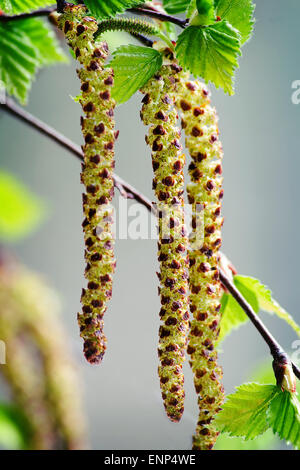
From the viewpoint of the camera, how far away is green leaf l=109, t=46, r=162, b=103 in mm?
287

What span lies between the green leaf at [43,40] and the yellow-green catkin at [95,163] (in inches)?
8.0

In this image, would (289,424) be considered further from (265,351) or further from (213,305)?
(265,351)

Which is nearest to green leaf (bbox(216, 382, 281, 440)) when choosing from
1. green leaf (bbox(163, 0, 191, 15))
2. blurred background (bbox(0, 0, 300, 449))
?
green leaf (bbox(163, 0, 191, 15))

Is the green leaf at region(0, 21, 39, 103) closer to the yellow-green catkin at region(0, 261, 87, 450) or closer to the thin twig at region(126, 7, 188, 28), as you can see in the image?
the thin twig at region(126, 7, 188, 28)

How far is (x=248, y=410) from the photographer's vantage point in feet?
1.08

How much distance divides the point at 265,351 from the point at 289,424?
1.28 m

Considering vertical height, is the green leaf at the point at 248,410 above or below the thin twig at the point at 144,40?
below

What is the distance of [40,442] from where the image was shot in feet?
2.58

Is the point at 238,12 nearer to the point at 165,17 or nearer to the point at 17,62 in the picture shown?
the point at 165,17

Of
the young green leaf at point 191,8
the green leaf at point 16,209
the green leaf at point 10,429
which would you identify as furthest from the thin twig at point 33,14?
the green leaf at point 10,429

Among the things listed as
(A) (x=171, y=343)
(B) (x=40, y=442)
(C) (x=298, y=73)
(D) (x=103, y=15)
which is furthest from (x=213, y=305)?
(C) (x=298, y=73)

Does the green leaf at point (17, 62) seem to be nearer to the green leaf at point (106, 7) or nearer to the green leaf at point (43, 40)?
the green leaf at point (43, 40)

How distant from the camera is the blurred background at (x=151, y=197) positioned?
1421 mm

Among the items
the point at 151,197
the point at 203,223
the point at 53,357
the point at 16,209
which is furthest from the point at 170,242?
the point at 151,197
